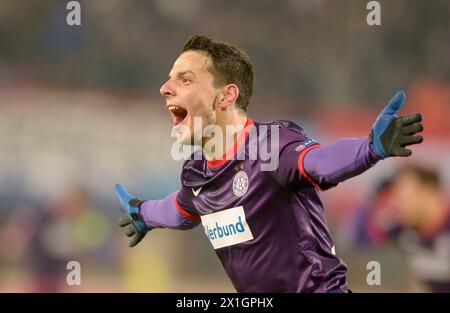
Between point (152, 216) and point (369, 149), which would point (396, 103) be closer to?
point (369, 149)

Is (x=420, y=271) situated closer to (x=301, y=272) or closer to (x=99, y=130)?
(x=99, y=130)

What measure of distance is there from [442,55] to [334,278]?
19.0 ft

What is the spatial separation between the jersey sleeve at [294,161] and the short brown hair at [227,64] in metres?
0.55

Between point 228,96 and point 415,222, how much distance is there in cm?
448

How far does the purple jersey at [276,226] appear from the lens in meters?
2.94

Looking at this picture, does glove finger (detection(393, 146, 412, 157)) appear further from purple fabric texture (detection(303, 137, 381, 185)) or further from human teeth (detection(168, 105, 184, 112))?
human teeth (detection(168, 105, 184, 112))

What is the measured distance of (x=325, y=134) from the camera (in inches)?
315

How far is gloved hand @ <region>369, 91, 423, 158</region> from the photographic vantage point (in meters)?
2.39

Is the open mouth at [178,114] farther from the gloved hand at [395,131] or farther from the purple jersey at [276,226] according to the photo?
the gloved hand at [395,131]

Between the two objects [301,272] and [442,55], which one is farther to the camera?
[442,55]

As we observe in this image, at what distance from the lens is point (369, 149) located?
8.15 ft

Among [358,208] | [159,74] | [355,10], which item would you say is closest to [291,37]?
[355,10]

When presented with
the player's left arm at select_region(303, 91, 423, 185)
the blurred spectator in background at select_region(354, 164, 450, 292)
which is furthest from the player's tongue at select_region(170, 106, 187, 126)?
the blurred spectator in background at select_region(354, 164, 450, 292)

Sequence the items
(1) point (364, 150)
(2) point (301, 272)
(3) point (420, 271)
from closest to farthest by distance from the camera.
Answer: (1) point (364, 150), (2) point (301, 272), (3) point (420, 271)
